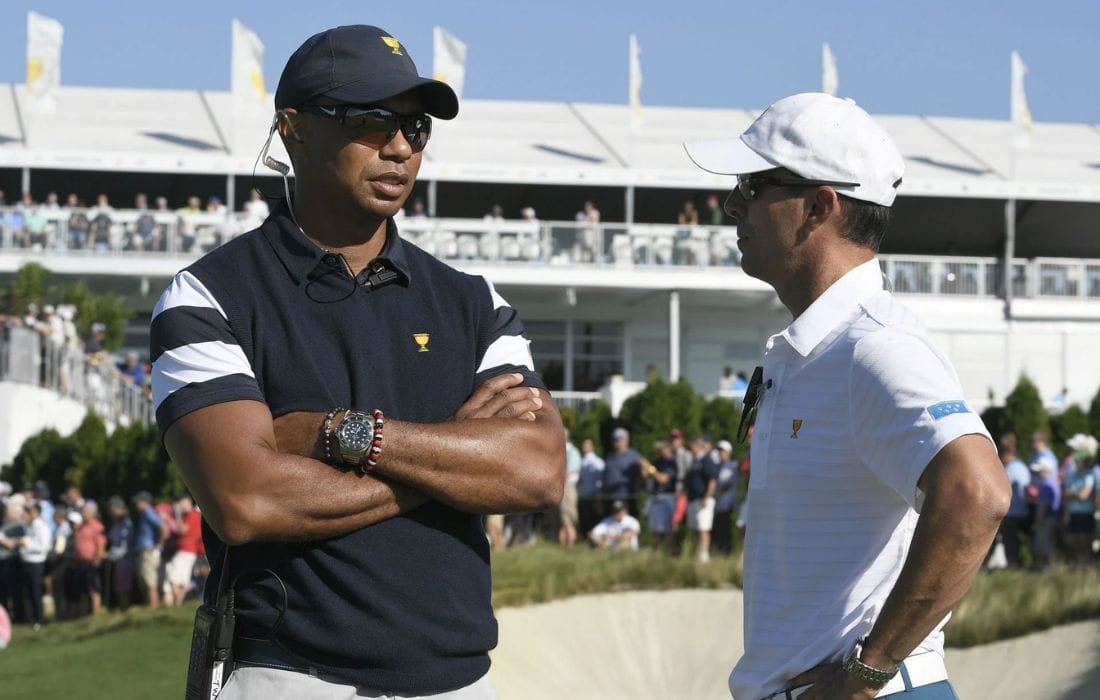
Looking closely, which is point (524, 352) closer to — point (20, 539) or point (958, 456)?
point (958, 456)

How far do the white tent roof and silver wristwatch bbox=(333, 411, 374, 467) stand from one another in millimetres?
35481

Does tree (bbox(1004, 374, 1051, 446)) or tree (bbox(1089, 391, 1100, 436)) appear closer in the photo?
tree (bbox(1004, 374, 1051, 446))

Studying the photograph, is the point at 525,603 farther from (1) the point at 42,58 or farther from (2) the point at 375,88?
(1) the point at 42,58

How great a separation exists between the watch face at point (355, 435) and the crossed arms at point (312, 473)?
4 centimetres

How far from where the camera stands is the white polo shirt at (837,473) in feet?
9.85

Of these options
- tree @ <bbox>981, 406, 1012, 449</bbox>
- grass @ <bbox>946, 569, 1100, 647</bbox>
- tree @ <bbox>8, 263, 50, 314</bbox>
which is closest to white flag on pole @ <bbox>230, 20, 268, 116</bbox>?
tree @ <bbox>8, 263, 50, 314</bbox>

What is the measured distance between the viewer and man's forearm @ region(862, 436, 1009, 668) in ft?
9.39

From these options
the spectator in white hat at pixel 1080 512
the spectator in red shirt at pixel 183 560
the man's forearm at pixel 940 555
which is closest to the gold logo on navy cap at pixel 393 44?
the man's forearm at pixel 940 555

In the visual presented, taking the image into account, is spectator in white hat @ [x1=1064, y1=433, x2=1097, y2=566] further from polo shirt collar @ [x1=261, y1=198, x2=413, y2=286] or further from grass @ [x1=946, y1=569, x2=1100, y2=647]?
polo shirt collar @ [x1=261, y1=198, x2=413, y2=286]

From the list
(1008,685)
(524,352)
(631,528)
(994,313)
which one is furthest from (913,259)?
(524,352)

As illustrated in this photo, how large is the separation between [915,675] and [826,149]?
1.04 metres

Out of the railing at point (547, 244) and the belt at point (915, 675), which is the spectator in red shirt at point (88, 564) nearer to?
the railing at point (547, 244)

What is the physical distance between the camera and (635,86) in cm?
4109

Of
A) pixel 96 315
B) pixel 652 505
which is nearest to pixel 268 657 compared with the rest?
pixel 652 505
